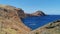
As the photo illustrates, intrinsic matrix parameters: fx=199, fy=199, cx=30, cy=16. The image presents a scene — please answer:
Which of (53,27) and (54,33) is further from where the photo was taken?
(53,27)

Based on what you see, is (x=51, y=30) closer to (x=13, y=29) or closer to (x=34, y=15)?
(x=13, y=29)

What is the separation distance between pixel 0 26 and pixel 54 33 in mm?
6000

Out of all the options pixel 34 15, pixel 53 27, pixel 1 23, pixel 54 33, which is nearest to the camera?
pixel 54 33

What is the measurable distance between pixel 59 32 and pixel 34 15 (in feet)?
575

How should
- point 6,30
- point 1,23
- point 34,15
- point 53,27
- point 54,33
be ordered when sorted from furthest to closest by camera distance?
point 34,15, point 1,23, point 6,30, point 53,27, point 54,33

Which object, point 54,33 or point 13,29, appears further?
Answer: point 13,29

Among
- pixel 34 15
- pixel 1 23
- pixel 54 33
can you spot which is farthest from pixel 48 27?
pixel 34 15

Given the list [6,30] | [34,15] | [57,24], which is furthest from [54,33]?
[34,15]

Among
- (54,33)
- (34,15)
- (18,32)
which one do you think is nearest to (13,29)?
(18,32)

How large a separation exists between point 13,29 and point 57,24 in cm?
586

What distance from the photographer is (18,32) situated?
49.4 feet

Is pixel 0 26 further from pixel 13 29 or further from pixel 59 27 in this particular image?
pixel 59 27

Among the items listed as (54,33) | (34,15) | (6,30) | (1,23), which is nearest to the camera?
(54,33)

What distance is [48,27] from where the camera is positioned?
33.0 feet
